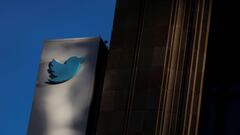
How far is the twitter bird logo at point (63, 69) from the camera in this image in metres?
38.5

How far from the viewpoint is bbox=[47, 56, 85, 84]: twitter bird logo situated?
3847 cm

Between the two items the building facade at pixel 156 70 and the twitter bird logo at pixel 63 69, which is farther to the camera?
the twitter bird logo at pixel 63 69

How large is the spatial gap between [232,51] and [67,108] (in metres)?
7.47

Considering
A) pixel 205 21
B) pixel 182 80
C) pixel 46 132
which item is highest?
pixel 205 21

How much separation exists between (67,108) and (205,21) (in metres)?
7.07

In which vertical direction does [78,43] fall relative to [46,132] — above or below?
above

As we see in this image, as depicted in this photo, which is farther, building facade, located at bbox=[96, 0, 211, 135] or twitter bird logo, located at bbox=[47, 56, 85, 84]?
twitter bird logo, located at bbox=[47, 56, 85, 84]

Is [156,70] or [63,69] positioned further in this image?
[63,69]

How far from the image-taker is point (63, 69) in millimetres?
38938

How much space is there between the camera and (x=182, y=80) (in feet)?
114

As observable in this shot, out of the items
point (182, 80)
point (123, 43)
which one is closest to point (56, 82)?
point (123, 43)

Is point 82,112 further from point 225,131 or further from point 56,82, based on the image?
point 225,131

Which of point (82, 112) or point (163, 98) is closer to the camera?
point (163, 98)

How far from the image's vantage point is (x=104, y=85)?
119 ft
